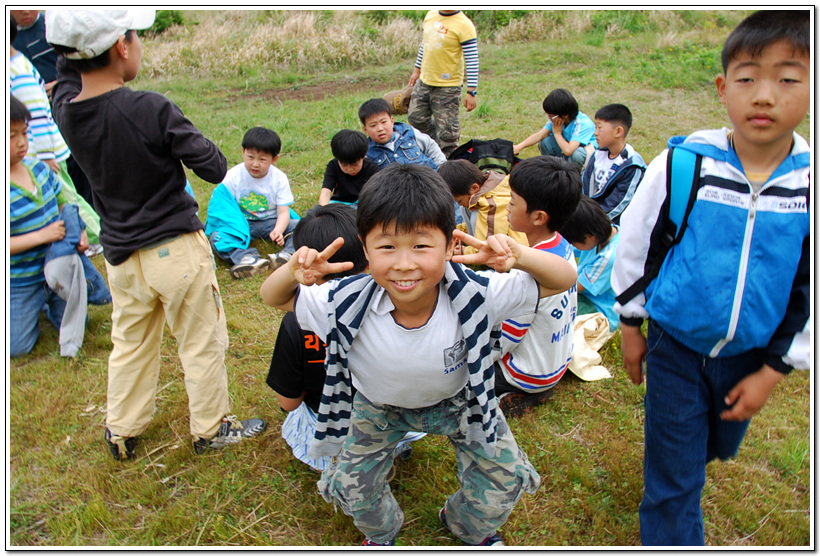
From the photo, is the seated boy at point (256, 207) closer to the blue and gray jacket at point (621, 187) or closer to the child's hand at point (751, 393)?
the blue and gray jacket at point (621, 187)

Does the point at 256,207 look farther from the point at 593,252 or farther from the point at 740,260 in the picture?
the point at 740,260

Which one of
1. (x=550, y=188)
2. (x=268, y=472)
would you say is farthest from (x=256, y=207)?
(x=550, y=188)

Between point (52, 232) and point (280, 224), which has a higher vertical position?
point (52, 232)

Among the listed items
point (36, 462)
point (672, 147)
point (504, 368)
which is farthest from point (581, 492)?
point (36, 462)

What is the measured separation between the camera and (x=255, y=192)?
5.13 m

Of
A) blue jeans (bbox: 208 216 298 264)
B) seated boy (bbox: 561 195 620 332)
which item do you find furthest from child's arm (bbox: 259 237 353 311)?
blue jeans (bbox: 208 216 298 264)

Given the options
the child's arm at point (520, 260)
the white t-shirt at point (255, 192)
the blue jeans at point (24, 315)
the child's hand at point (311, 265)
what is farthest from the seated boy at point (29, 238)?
the child's arm at point (520, 260)

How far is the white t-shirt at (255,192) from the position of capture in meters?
5.12

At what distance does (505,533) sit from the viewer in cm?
240

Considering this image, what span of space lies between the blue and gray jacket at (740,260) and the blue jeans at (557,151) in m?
4.35

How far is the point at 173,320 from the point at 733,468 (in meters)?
2.75

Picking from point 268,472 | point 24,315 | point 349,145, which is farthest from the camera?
point 349,145

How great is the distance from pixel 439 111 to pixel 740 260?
5380 millimetres

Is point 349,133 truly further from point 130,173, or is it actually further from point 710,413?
point 710,413
